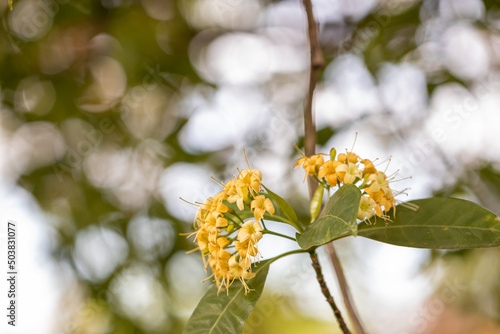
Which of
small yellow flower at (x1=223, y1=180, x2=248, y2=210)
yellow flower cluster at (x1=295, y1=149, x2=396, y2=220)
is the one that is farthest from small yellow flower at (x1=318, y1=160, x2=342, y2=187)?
small yellow flower at (x1=223, y1=180, x2=248, y2=210)

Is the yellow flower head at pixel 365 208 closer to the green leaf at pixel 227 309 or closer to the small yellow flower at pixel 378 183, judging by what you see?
the small yellow flower at pixel 378 183

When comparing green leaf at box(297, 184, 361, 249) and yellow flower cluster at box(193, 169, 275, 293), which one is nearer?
green leaf at box(297, 184, 361, 249)

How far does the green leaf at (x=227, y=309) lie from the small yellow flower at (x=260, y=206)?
10 cm

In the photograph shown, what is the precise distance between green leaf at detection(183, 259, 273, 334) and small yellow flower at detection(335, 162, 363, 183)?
0.16 meters

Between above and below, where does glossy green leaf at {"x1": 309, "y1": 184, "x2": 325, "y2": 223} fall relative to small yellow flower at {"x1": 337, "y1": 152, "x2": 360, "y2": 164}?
below

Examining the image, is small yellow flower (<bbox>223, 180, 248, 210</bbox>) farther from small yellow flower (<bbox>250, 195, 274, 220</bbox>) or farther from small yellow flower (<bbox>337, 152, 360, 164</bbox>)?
small yellow flower (<bbox>337, 152, 360, 164</bbox>)

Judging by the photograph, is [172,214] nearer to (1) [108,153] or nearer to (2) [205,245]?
(1) [108,153]

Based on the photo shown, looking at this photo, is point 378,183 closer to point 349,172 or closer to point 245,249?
point 349,172

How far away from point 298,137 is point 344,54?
1.03 feet

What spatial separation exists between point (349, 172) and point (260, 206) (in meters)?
0.12

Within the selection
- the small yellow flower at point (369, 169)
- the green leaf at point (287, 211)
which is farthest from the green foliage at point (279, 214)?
the small yellow flower at point (369, 169)

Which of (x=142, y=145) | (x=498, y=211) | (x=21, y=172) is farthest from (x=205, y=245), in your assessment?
(x=21, y=172)

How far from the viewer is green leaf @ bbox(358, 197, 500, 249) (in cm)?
51

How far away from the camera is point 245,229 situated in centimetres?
52
